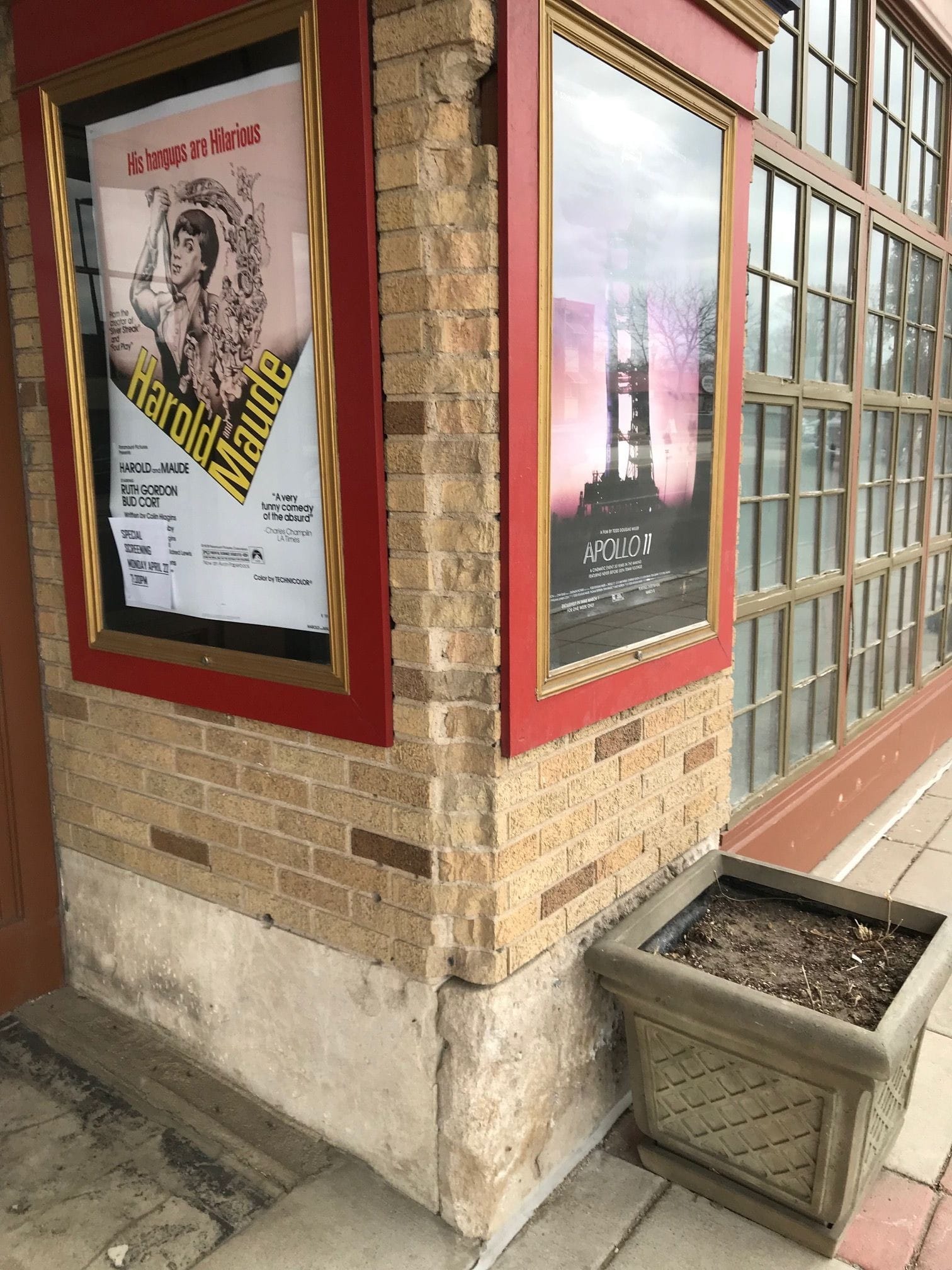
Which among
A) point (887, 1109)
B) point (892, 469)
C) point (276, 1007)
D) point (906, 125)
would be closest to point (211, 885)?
point (276, 1007)

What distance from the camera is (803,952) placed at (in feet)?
8.46

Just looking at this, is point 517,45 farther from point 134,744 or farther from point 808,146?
point 808,146

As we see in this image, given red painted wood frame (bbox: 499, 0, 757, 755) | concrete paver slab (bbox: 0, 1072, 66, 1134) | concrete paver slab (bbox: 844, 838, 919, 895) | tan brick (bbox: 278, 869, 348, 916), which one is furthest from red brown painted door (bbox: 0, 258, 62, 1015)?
concrete paver slab (bbox: 844, 838, 919, 895)

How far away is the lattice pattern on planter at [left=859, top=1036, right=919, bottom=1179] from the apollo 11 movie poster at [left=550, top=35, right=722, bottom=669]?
46.6 inches

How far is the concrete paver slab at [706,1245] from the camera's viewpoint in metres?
2.22

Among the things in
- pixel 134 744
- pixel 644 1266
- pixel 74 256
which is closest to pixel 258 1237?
pixel 644 1266

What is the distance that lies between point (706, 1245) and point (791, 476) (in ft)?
8.55

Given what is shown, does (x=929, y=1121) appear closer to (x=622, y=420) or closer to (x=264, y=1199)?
(x=264, y=1199)

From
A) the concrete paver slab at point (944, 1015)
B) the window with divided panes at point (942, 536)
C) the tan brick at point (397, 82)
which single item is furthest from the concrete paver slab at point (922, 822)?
the tan brick at point (397, 82)

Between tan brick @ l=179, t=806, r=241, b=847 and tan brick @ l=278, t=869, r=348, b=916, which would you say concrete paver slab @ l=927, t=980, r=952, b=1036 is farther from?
tan brick @ l=179, t=806, r=241, b=847

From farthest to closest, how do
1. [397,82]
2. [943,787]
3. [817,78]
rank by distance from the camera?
[943,787] < [817,78] < [397,82]

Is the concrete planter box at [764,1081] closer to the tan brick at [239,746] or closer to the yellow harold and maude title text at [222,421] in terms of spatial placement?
the tan brick at [239,746]

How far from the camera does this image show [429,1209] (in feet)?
7.57

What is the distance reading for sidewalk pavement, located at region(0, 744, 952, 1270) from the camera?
219cm
